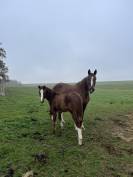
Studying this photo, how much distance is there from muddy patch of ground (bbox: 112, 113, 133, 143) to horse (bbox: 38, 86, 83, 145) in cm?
253

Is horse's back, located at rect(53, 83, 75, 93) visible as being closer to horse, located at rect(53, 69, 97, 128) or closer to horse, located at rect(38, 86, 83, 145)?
horse, located at rect(53, 69, 97, 128)

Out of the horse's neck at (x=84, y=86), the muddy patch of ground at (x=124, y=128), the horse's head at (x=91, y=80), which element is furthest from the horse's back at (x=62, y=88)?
the muddy patch of ground at (x=124, y=128)

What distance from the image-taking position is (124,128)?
1336 centimetres

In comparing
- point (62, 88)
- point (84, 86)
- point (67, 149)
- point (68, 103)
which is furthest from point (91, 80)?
point (67, 149)

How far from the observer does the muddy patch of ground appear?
11758mm

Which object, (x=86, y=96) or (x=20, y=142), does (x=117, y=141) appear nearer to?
(x=86, y=96)

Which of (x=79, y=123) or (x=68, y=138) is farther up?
(x=79, y=123)

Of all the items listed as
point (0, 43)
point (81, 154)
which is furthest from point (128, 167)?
point (0, 43)

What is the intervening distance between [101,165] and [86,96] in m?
4.38

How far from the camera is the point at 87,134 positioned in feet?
38.3

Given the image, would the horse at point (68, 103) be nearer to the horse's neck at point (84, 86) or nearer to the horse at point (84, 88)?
the horse at point (84, 88)

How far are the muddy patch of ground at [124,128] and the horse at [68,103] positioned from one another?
2533mm

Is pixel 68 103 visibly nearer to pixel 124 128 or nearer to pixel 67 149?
pixel 67 149

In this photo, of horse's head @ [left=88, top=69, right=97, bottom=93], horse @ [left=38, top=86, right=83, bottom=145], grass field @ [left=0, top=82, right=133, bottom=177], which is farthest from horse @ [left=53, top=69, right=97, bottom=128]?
grass field @ [left=0, top=82, right=133, bottom=177]
